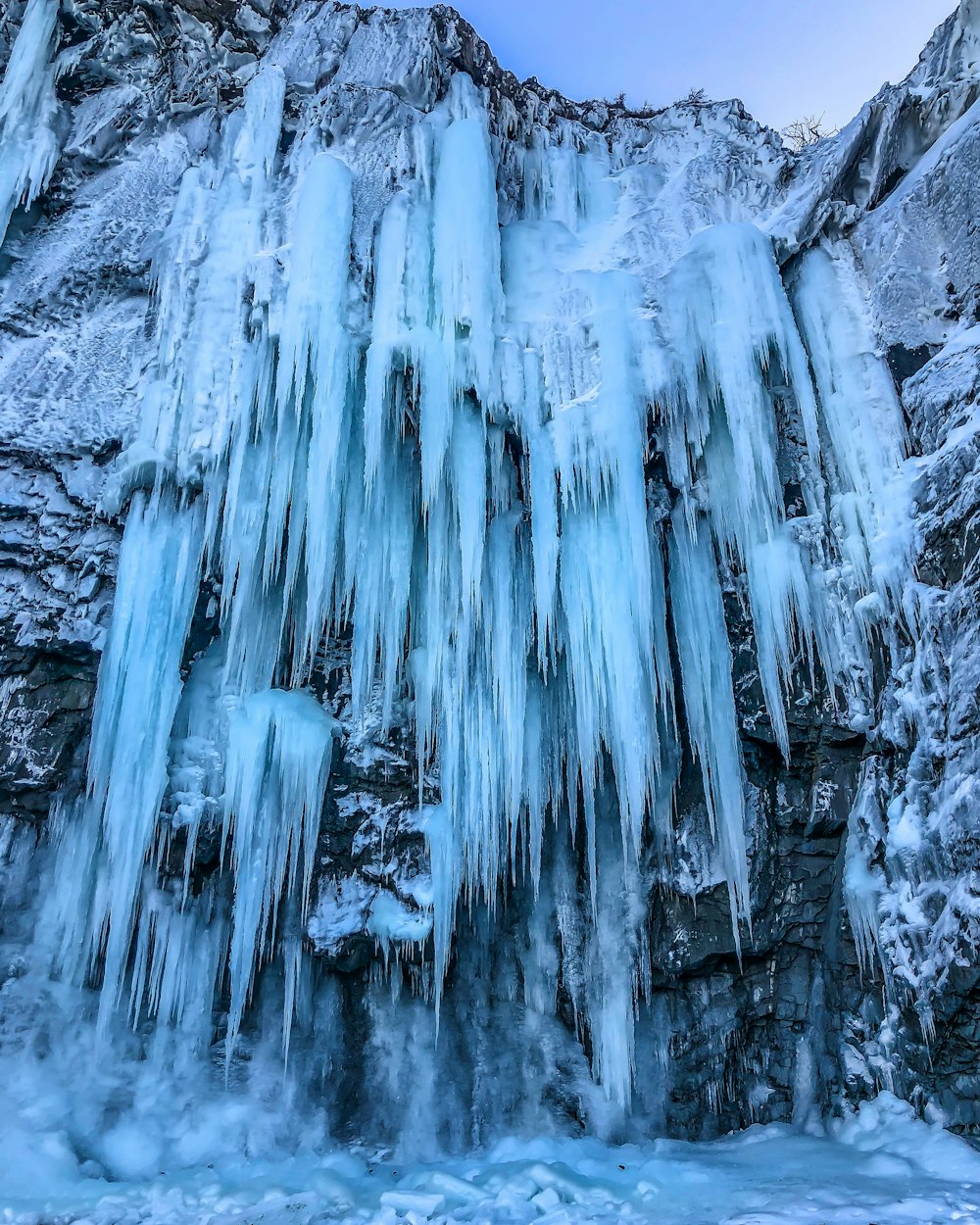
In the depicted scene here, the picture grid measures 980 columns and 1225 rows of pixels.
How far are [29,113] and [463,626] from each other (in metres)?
5.87

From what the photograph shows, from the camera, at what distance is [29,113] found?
7602 millimetres

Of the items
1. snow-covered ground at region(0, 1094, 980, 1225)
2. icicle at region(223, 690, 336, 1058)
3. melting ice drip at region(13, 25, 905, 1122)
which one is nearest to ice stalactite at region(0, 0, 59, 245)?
melting ice drip at region(13, 25, 905, 1122)

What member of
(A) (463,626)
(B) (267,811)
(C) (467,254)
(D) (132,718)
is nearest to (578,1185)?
(B) (267,811)

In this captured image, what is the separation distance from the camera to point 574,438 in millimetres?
6797

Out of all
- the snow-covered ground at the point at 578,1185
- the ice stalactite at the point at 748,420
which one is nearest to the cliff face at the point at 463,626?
the ice stalactite at the point at 748,420

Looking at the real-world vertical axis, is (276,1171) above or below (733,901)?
below

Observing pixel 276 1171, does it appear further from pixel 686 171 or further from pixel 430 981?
pixel 686 171

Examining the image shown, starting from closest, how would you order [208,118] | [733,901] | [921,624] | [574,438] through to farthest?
[921,624] < [733,901] < [574,438] < [208,118]

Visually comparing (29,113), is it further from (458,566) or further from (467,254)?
(458,566)

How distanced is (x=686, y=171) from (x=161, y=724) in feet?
22.1

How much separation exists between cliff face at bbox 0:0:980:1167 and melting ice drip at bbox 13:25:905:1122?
0.03 meters

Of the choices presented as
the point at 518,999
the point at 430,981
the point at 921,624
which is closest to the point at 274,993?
the point at 430,981

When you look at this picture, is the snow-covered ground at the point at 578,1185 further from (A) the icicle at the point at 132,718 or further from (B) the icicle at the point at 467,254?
(B) the icicle at the point at 467,254

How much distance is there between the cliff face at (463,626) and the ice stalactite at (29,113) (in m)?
0.04
